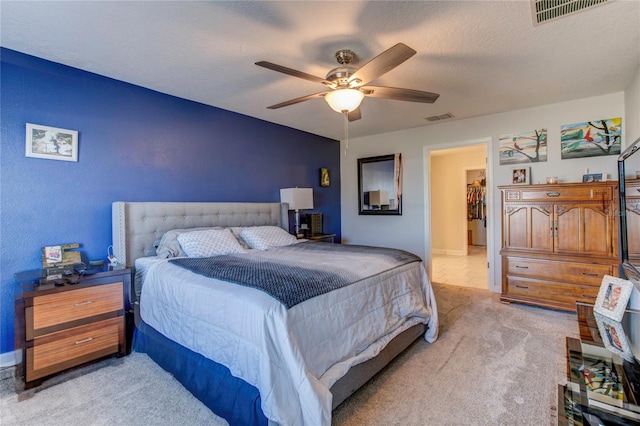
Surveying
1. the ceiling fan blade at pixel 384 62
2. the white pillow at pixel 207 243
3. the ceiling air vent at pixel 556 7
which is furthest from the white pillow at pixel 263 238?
the ceiling air vent at pixel 556 7

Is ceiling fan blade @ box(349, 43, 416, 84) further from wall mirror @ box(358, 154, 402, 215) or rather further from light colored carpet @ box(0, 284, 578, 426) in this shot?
wall mirror @ box(358, 154, 402, 215)

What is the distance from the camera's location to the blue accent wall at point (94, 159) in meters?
2.40

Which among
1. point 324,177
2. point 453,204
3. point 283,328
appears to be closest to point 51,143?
point 283,328

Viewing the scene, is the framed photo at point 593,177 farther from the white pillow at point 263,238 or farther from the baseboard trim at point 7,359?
the baseboard trim at point 7,359

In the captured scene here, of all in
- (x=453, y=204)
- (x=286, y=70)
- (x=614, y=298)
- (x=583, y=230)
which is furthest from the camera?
(x=453, y=204)

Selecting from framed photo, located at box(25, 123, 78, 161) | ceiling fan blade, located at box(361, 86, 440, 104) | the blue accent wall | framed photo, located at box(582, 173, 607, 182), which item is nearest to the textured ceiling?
the blue accent wall

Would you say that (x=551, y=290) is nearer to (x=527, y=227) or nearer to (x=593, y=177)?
(x=527, y=227)

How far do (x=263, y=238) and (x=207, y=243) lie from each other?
2.35 ft

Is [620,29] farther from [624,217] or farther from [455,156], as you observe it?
[455,156]

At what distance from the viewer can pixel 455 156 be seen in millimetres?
7301

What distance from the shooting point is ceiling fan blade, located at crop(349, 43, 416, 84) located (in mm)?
1809

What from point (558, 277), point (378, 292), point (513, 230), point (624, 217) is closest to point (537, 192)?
point (513, 230)

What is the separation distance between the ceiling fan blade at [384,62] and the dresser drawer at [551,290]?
313 cm

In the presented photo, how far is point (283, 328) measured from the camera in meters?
1.46
